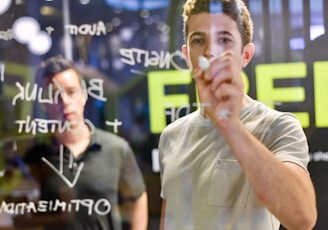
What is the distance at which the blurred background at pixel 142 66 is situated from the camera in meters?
1.58

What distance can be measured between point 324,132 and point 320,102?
0.32 ft

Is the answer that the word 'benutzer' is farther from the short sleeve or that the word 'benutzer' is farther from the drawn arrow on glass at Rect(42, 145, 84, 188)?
the short sleeve

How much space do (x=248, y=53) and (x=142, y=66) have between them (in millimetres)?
345

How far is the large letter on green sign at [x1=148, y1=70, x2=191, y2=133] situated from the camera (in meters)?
1.61

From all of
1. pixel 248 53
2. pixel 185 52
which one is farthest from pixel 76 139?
pixel 248 53

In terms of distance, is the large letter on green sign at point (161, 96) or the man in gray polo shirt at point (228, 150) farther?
the large letter on green sign at point (161, 96)

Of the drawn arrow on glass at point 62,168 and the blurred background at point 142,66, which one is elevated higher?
the blurred background at point 142,66

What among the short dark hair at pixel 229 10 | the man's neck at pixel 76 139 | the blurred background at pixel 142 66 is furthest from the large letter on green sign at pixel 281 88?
the man's neck at pixel 76 139

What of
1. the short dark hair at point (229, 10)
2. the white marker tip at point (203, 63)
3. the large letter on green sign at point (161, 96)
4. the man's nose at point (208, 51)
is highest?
the short dark hair at point (229, 10)

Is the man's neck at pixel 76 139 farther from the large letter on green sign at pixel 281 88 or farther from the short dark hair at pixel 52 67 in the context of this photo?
the large letter on green sign at pixel 281 88

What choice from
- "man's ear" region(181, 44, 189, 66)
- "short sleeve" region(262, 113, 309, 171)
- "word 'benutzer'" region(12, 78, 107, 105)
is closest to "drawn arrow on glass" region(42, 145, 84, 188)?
"word 'benutzer'" region(12, 78, 107, 105)

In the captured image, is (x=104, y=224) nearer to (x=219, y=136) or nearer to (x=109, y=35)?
Answer: (x=219, y=136)

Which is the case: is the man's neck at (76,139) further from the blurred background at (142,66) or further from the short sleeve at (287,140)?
the short sleeve at (287,140)

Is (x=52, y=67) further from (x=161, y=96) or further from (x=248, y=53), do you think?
(x=248, y=53)
